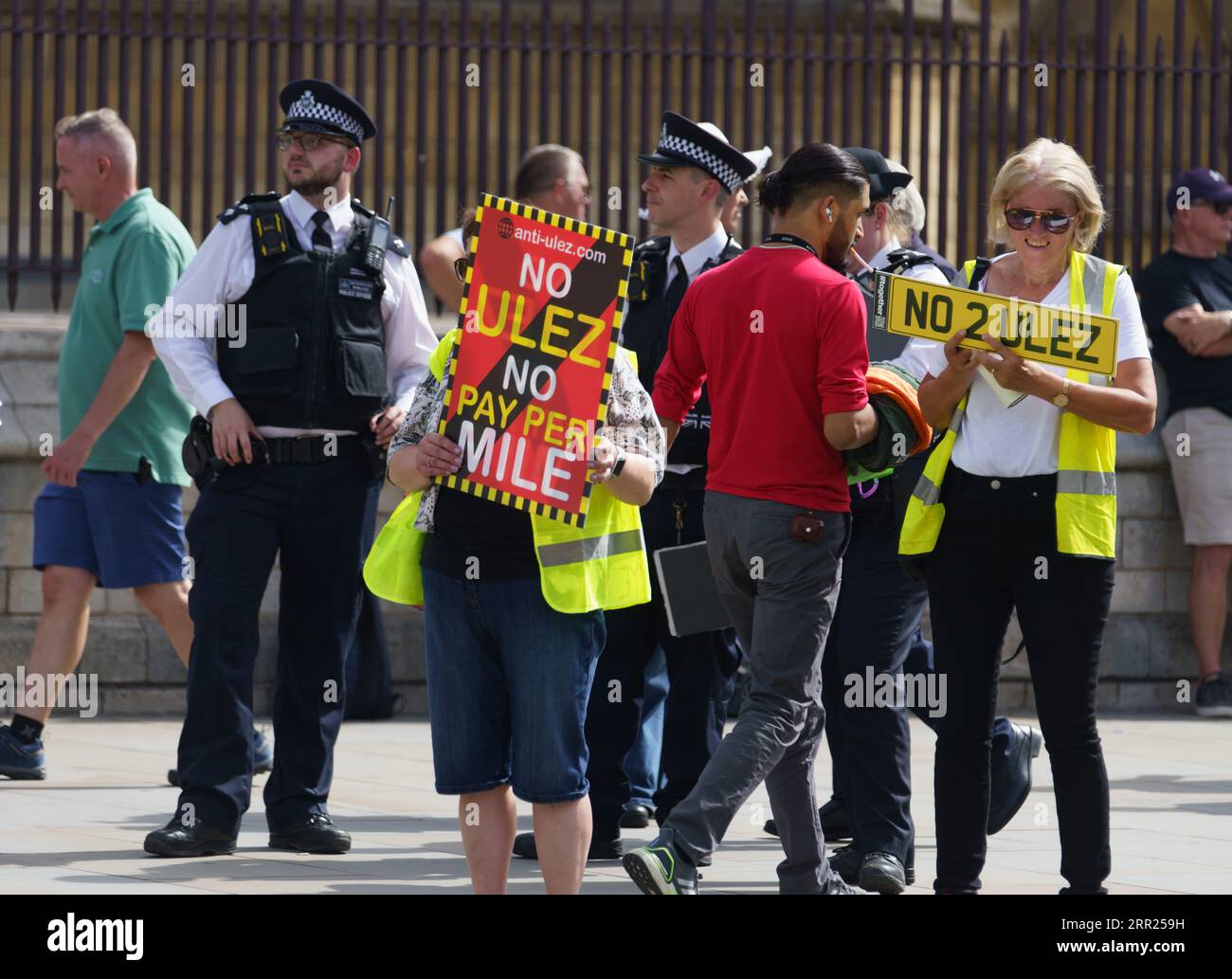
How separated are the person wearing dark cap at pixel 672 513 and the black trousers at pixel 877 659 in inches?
25.3

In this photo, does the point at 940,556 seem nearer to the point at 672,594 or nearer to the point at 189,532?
the point at 672,594

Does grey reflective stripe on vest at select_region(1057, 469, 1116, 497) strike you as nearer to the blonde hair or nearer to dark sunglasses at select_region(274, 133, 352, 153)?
the blonde hair

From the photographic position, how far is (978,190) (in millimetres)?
11414

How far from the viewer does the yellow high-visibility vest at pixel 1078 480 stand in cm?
545

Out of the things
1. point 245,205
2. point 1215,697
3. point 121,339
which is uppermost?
point 245,205

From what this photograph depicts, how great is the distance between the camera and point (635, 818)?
24.2ft

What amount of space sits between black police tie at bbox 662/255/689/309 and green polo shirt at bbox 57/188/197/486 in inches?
76.4

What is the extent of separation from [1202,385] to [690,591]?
5.34 m

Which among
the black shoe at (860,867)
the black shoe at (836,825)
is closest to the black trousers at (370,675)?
the black shoe at (836,825)

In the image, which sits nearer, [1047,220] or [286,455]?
[1047,220]

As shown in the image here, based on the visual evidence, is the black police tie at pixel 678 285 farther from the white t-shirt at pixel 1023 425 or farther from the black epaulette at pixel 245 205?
the white t-shirt at pixel 1023 425

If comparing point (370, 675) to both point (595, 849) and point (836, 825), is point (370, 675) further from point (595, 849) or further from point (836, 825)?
point (595, 849)

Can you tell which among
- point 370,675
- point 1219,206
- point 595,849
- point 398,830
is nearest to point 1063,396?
point 595,849

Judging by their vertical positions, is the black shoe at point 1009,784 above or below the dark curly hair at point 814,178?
below
